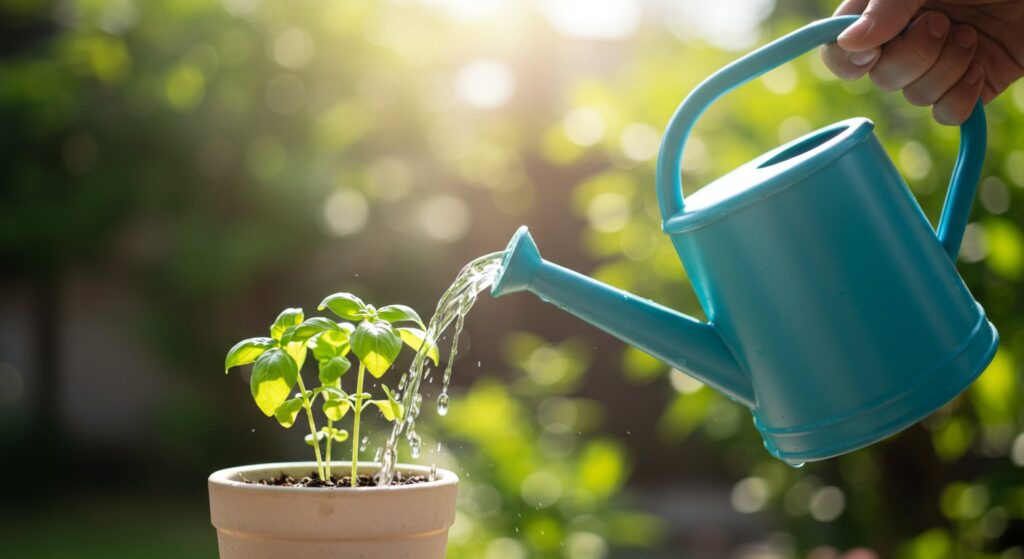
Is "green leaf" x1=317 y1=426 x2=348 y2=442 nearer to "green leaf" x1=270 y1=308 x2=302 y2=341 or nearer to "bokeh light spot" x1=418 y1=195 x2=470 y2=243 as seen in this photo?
"green leaf" x1=270 y1=308 x2=302 y2=341

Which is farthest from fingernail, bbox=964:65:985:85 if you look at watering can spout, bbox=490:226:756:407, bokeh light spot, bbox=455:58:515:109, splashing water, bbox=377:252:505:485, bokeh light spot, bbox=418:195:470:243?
bokeh light spot, bbox=455:58:515:109

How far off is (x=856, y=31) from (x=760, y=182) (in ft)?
0.56

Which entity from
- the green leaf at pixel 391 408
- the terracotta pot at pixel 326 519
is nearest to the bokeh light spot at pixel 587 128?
the green leaf at pixel 391 408

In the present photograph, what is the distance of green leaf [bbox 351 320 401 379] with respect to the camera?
72cm

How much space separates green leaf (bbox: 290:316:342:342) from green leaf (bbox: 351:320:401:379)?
0.03 m

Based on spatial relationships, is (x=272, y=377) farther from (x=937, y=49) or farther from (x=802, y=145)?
(x=937, y=49)

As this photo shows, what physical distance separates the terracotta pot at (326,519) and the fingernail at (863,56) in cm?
50

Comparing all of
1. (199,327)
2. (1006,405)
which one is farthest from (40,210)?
(1006,405)

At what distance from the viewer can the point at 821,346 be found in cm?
74

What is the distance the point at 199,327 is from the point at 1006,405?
2792 mm

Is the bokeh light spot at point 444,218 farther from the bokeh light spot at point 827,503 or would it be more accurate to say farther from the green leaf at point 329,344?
the green leaf at point 329,344

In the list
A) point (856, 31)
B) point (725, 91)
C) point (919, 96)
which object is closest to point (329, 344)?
point (725, 91)

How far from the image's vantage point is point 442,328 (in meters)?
0.83

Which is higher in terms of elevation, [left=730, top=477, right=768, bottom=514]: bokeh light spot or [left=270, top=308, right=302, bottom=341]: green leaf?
[left=270, top=308, right=302, bottom=341]: green leaf
